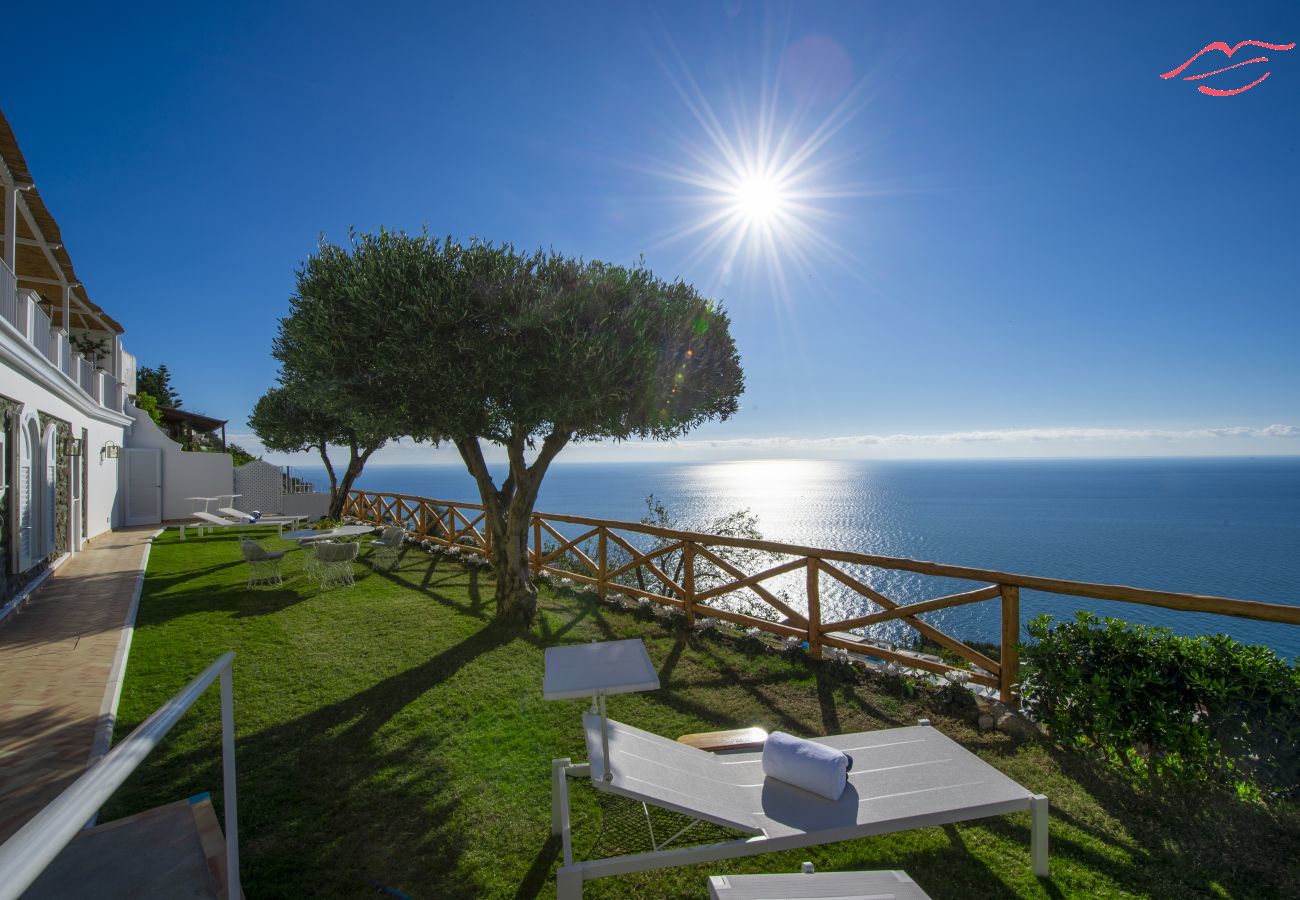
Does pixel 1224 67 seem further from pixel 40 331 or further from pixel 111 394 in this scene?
pixel 111 394

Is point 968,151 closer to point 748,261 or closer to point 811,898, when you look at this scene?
point 748,261

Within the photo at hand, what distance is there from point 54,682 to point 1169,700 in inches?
383

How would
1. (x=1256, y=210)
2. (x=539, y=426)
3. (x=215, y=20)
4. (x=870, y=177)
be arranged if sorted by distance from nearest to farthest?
(x=539, y=426), (x=215, y=20), (x=870, y=177), (x=1256, y=210)

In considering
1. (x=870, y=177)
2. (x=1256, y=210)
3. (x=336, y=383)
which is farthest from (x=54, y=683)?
(x=1256, y=210)

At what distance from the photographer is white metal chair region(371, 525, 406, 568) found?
1180 centimetres

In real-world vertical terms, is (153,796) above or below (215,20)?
below

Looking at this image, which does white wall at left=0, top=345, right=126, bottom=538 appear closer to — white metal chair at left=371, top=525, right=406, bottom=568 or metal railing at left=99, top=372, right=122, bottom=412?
metal railing at left=99, top=372, right=122, bottom=412

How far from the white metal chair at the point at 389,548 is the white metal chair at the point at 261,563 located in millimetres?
1889

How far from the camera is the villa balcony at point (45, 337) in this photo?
7.80 metres

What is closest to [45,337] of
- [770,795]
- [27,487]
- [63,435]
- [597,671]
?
[63,435]

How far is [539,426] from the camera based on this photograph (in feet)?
24.6

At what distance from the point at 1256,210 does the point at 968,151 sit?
8.54 m

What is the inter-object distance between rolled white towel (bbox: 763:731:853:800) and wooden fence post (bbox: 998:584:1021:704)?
272 centimetres

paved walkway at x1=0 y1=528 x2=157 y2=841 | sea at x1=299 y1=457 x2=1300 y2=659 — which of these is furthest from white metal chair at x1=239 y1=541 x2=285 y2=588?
sea at x1=299 y1=457 x2=1300 y2=659
